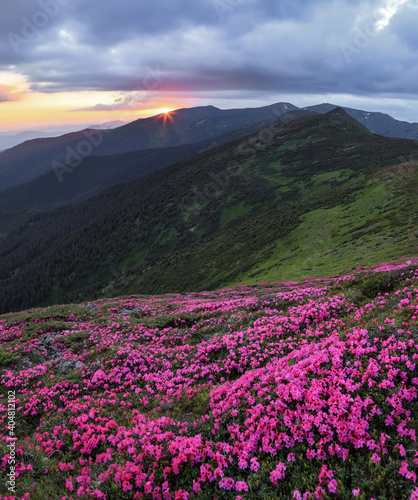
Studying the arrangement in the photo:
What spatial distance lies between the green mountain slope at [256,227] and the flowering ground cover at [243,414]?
115 ft

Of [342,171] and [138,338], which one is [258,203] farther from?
[138,338]

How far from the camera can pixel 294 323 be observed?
15.9m

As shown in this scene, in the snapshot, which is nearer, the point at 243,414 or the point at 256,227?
the point at 243,414

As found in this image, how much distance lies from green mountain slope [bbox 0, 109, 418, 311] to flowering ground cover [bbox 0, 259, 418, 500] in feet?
115

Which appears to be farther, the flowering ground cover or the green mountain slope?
the green mountain slope

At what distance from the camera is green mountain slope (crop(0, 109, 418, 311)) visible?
59.3 metres

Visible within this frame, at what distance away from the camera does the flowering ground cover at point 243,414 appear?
697cm

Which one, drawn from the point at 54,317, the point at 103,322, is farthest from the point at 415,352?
the point at 54,317

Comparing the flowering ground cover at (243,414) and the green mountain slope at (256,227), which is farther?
the green mountain slope at (256,227)

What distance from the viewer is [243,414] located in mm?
9375

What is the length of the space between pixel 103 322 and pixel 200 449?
20985 mm

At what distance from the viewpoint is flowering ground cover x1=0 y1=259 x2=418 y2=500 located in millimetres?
6969

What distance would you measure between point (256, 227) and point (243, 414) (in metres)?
91.2

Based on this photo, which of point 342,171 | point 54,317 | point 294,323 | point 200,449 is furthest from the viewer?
point 342,171
